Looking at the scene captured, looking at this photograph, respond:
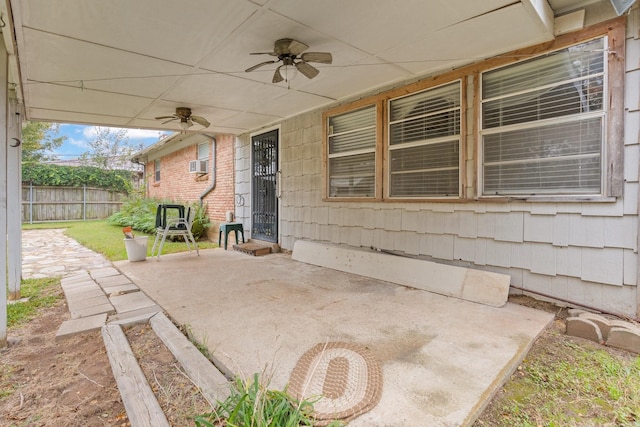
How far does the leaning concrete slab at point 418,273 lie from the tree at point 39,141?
893 centimetres

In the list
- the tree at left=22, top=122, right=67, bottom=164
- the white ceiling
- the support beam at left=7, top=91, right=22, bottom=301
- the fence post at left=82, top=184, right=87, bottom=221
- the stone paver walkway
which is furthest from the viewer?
the fence post at left=82, top=184, right=87, bottom=221

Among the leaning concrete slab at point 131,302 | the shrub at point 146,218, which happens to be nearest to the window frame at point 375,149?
the leaning concrete slab at point 131,302

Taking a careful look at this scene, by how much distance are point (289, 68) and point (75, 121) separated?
196 inches

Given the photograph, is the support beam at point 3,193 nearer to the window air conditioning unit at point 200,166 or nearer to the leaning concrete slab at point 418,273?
the leaning concrete slab at point 418,273

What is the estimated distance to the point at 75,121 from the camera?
5.63 metres

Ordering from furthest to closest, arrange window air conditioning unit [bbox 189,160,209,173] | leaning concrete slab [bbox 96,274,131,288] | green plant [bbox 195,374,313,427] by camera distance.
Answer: window air conditioning unit [bbox 189,160,209,173], leaning concrete slab [bbox 96,274,131,288], green plant [bbox 195,374,313,427]

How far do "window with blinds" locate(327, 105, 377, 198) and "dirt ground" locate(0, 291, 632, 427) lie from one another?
2817mm

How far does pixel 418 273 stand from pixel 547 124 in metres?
2.02

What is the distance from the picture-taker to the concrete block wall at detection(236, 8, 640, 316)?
2.50 metres

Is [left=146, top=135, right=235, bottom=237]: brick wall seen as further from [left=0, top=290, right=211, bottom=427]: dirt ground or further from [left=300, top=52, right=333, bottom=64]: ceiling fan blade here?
[left=0, top=290, right=211, bottom=427]: dirt ground

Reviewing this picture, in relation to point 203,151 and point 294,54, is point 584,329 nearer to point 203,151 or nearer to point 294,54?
point 294,54

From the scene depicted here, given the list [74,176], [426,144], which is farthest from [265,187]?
[74,176]

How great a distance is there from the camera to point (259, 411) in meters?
1.38

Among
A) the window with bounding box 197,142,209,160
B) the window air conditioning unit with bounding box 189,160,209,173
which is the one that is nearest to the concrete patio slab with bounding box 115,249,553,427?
the window air conditioning unit with bounding box 189,160,209,173
